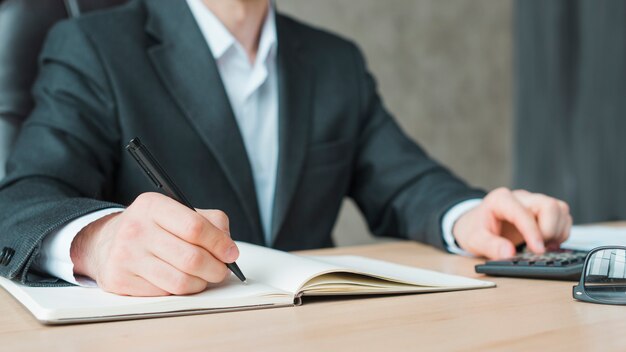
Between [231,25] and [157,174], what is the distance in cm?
81

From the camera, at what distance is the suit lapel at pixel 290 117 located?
137cm

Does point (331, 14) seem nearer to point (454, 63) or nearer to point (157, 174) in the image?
point (454, 63)

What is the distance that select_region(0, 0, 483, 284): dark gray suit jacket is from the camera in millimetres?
1207

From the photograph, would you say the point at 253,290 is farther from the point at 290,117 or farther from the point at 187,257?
the point at 290,117

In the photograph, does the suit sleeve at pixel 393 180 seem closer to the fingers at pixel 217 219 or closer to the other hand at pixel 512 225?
the other hand at pixel 512 225

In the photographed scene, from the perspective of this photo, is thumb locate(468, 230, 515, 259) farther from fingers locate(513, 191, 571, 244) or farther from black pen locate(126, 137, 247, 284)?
black pen locate(126, 137, 247, 284)

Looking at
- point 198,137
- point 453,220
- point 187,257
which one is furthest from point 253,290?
point 198,137

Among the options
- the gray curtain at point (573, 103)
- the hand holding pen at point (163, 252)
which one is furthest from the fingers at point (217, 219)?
the gray curtain at point (573, 103)

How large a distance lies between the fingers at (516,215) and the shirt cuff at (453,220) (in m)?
0.07

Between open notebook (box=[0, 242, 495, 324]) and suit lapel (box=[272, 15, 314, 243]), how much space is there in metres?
0.52

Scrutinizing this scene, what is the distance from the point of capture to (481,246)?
1.04 meters

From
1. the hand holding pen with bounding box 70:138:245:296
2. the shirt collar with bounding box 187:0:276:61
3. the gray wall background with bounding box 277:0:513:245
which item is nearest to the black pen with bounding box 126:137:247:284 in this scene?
the hand holding pen with bounding box 70:138:245:296

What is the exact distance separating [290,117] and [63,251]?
0.69m

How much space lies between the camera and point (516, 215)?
3.39 ft
